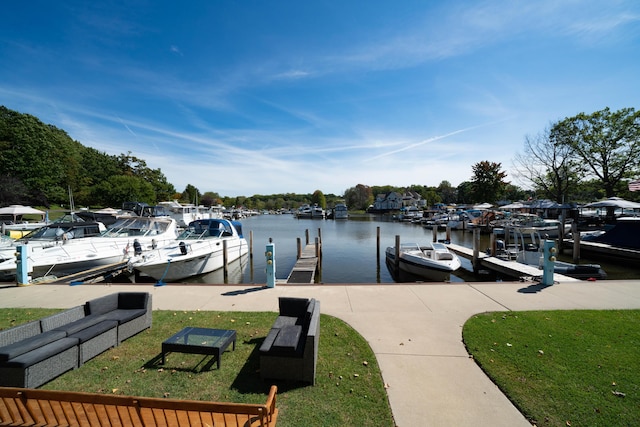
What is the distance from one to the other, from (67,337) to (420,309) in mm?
7590

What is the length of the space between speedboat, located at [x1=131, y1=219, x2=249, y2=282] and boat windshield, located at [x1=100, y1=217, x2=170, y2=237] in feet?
6.07

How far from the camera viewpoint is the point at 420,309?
7723 millimetres

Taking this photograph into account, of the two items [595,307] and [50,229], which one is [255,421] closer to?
[595,307]

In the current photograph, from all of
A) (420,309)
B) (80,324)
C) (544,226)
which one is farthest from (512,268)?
(544,226)

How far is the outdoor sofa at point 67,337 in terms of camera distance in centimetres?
404

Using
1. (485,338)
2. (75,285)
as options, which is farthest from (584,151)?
(75,285)

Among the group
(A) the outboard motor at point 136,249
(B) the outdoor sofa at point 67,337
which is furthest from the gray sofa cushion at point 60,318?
(A) the outboard motor at point 136,249

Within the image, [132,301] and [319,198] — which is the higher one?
[319,198]

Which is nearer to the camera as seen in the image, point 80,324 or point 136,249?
point 80,324

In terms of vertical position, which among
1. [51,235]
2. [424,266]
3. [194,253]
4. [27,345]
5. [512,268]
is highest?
[51,235]

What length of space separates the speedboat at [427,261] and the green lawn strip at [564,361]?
750cm

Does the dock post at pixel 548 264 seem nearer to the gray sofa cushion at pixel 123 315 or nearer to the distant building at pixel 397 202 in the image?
the gray sofa cushion at pixel 123 315

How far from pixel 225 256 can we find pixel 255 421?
51.1ft

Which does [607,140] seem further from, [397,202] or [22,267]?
[397,202]
